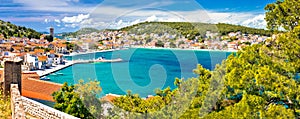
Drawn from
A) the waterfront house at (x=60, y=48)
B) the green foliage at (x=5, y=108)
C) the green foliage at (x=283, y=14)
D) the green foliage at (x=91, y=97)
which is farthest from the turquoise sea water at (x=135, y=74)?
the green foliage at (x=283, y=14)

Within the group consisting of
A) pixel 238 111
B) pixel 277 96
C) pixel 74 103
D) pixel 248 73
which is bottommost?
pixel 74 103


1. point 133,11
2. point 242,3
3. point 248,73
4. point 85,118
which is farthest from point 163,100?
point 242,3

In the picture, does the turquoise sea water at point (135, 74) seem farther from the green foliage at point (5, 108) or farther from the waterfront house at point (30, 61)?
the green foliage at point (5, 108)

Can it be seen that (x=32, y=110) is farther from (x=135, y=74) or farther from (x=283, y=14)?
(x=135, y=74)

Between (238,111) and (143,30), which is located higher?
(143,30)

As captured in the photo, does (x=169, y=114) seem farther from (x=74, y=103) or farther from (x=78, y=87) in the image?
(x=78, y=87)
